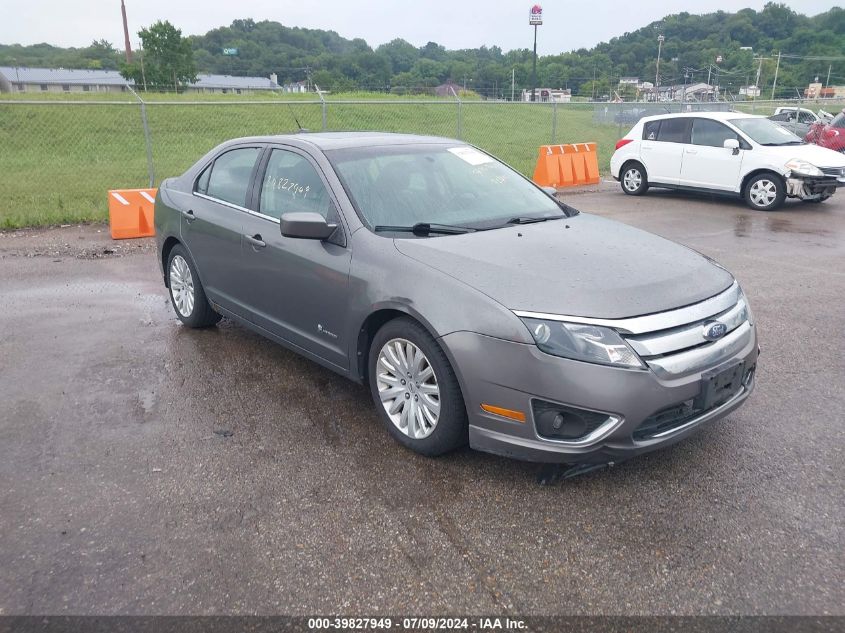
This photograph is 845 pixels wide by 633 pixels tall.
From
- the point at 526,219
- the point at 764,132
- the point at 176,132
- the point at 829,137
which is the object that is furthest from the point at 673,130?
the point at 176,132

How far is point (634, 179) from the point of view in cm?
1384

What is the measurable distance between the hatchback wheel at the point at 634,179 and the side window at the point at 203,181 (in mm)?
10331

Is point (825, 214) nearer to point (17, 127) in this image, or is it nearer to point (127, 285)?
point (127, 285)

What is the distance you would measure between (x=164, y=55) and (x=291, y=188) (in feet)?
185

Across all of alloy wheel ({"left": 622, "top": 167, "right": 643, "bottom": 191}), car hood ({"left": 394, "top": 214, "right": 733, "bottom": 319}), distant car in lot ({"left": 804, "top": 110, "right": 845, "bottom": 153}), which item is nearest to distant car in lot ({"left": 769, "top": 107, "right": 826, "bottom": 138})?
A: distant car in lot ({"left": 804, "top": 110, "right": 845, "bottom": 153})

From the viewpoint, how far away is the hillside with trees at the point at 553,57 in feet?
169

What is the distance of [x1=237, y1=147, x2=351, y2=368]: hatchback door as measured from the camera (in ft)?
13.0

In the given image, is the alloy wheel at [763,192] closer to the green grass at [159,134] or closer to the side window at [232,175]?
the green grass at [159,134]

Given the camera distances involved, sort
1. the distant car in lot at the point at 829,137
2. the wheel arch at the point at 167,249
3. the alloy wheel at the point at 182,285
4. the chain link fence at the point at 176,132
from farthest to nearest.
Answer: the distant car in lot at the point at 829,137
the chain link fence at the point at 176,132
the wheel arch at the point at 167,249
the alloy wheel at the point at 182,285

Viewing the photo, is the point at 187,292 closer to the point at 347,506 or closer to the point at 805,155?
the point at 347,506

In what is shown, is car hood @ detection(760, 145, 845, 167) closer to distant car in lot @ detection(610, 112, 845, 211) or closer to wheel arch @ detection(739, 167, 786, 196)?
distant car in lot @ detection(610, 112, 845, 211)

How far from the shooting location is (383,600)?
8.48 feet

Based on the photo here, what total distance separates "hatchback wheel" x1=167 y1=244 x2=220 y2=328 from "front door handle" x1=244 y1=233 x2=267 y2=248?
3.40ft

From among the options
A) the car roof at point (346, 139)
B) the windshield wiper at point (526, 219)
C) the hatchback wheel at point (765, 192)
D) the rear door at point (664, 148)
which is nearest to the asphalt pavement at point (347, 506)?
the windshield wiper at point (526, 219)
